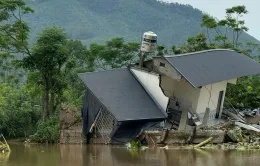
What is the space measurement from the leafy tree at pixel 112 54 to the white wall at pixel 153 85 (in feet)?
30.4

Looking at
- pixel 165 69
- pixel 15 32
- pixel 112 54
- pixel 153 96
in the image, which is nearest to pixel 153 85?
pixel 153 96

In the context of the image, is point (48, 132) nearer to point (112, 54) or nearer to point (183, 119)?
point (183, 119)

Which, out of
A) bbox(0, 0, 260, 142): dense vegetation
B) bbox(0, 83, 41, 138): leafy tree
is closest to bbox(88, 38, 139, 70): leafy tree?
bbox(0, 0, 260, 142): dense vegetation

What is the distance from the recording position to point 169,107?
812 inches

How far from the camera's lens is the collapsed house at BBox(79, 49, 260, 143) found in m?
18.6

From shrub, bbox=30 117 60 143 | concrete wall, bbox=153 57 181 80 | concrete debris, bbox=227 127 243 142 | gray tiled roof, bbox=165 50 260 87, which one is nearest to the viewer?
concrete debris, bbox=227 127 243 142

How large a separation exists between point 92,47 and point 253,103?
1050 centimetres

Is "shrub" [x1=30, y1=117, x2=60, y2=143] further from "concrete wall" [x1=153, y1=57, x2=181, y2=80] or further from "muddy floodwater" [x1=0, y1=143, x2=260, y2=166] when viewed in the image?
"concrete wall" [x1=153, y1=57, x2=181, y2=80]

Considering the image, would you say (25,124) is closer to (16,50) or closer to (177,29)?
(16,50)

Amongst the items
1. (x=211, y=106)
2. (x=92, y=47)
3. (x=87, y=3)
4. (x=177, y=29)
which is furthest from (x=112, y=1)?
(x=211, y=106)

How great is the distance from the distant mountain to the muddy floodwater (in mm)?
72049

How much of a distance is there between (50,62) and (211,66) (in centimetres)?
803

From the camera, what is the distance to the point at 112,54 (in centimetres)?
3014

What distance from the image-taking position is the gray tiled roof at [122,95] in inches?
729
